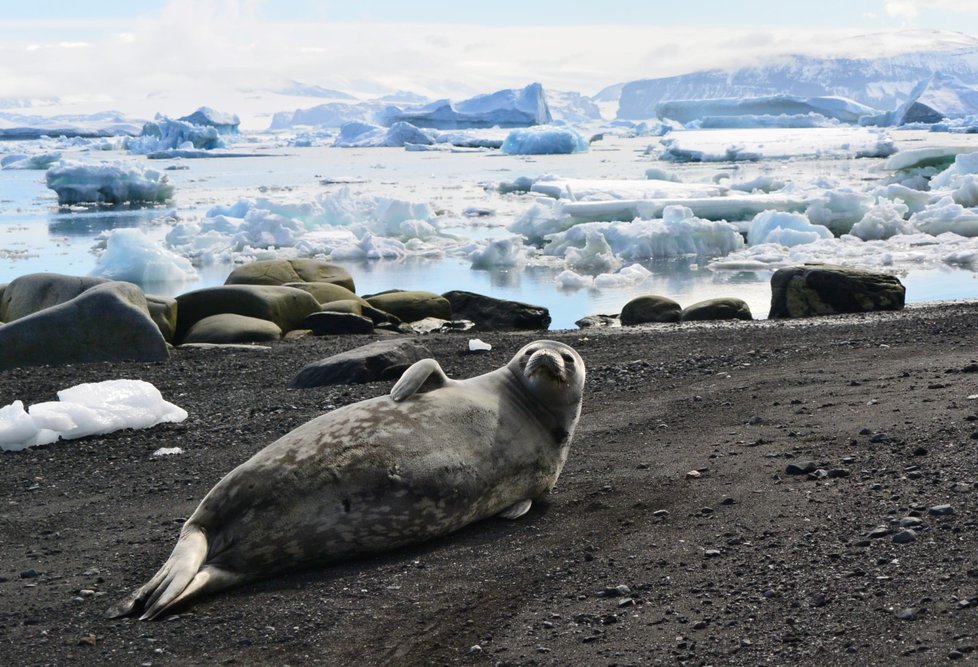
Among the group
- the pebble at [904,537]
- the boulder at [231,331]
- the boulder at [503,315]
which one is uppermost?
the pebble at [904,537]

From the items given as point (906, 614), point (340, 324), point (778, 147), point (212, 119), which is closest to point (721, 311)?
point (340, 324)

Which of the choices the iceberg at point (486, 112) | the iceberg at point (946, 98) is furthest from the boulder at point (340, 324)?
the iceberg at point (486, 112)

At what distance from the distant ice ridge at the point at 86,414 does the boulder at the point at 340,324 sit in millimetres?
2993

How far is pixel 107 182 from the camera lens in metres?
23.0

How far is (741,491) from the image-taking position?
317cm

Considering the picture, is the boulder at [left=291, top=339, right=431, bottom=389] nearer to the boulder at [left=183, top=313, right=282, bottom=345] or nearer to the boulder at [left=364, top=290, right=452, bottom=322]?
the boulder at [left=183, top=313, right=282, bottom=345]

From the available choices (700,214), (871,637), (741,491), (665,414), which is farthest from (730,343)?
(700,214)

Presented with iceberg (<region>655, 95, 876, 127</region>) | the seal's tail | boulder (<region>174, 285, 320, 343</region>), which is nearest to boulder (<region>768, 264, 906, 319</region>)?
boulder (<region>174, 285, 320, 343</region>)

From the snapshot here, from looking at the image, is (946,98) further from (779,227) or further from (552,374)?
(552,374)

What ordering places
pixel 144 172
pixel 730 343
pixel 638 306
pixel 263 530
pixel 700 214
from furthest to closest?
pixel 144 172 < pixel 700 214 < pixel 638 306 < pixel 730 343 < pixel 263 530

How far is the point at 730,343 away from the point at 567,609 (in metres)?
4.06

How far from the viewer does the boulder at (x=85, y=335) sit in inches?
249

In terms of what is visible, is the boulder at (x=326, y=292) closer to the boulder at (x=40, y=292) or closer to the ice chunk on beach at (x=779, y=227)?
the boulder at (x=40, y=292)

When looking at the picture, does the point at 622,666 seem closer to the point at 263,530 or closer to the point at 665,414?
the point at 263,530
